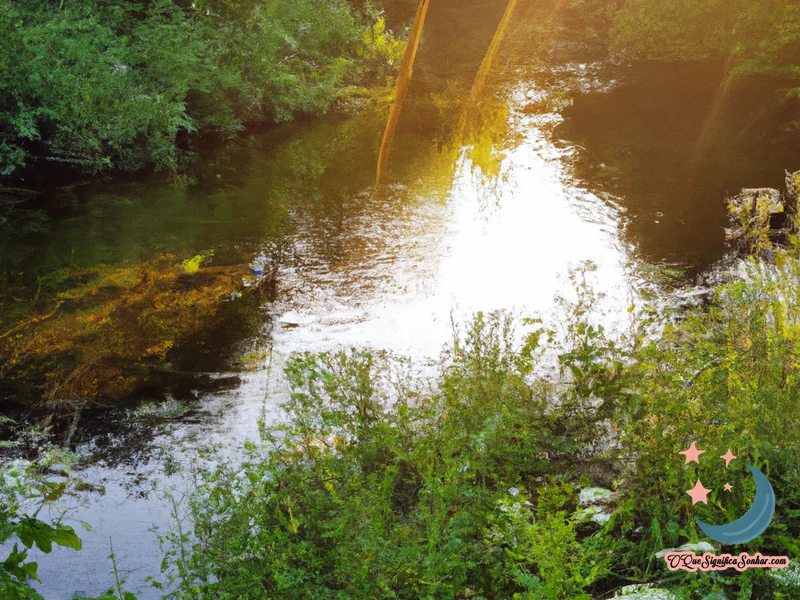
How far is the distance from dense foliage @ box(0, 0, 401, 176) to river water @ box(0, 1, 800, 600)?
1.65 feet

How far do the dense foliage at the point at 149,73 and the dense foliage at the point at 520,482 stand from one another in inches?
212

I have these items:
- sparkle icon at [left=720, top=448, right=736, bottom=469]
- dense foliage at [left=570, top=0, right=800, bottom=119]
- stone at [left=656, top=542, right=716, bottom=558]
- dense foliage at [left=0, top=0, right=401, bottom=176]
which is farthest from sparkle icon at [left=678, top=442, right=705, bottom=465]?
dense foliage at [left=570, top=0, right=800, bottom=119]

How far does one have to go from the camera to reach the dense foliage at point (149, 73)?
7320 millimetres

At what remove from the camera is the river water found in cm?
396

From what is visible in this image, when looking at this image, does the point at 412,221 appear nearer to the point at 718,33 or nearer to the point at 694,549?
the point at 694,549

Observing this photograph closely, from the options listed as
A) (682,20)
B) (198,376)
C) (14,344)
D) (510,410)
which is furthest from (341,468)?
(682,20)

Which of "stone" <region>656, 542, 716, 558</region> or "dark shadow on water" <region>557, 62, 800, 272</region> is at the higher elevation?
"dark shadow on water" <region>557, 62, 800, 272</region>

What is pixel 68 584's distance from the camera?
9.92 feet

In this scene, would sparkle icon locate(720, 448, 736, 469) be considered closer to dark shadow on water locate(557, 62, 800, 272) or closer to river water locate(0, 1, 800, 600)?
river water locate(0, 1, 800, 600)

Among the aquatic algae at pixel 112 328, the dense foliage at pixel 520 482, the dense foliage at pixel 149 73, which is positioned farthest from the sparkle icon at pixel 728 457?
the dense foliage at pixel 149 73

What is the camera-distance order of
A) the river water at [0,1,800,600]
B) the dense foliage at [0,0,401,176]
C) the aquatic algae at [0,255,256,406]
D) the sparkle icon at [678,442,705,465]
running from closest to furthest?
the sparkle icon at [678,442,705,465], the river water at [0,1,800,600], the aquatic algae at [0,255,256,406], the dense foliage at [0,0,401,176]

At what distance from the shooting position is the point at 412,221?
6512 millimetres

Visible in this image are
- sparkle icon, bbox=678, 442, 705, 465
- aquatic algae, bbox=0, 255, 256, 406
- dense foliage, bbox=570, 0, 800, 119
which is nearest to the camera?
sparkle icon, bbox=678, 442, 705, 465

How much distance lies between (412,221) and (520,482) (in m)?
3.81
